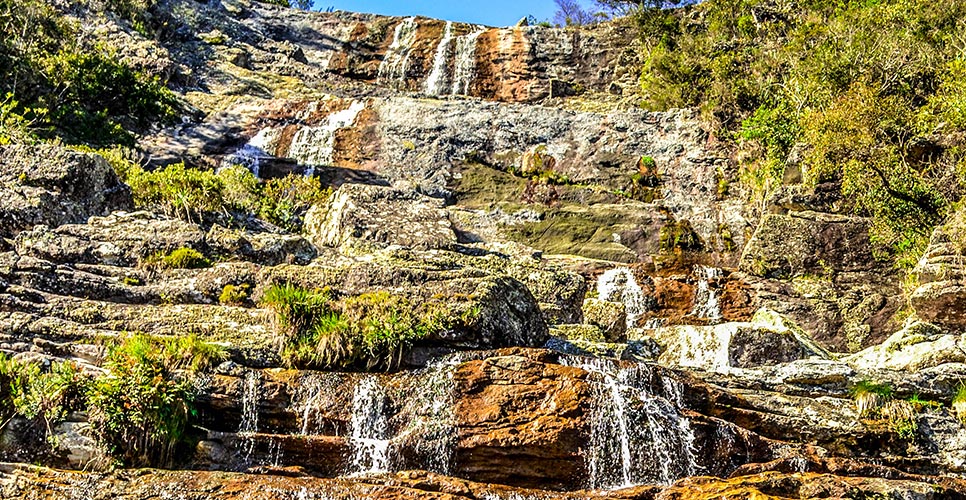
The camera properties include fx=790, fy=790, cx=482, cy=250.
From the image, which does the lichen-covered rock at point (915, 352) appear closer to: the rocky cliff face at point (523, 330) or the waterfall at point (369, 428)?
the rocky cliff face at point (523, 330)

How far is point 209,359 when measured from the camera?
426 inches

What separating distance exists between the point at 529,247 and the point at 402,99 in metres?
13.3

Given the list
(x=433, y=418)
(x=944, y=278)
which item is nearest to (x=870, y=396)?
(x=433, y=418)

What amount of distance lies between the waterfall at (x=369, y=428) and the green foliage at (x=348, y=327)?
47 centimetres

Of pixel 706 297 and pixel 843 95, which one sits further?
pixel 843 95

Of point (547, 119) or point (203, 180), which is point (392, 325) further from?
point (547, 119)

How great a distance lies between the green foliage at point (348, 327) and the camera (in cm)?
1139

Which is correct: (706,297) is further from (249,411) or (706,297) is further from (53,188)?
(53,188)

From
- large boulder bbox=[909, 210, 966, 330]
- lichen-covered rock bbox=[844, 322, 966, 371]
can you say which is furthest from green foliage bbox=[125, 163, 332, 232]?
large boulder bbox=[909, 210, 966, 330]

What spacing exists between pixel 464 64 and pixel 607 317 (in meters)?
28.5

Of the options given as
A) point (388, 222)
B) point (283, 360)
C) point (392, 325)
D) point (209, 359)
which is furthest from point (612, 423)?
point (388, 222)

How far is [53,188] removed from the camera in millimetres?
16562

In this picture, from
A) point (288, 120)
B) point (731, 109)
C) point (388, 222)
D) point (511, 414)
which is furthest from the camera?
point (288, 120)

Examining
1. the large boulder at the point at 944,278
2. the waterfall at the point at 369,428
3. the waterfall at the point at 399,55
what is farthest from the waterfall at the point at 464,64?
the waterfall at the point at 369,428
